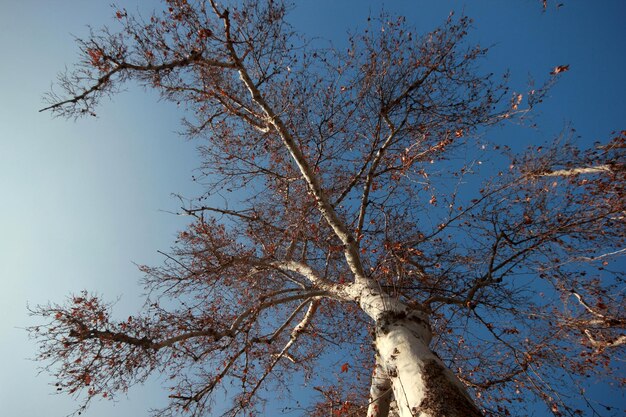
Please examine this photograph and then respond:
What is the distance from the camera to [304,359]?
21.4ft

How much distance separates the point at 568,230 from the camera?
144 inches

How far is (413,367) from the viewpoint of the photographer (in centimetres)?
255

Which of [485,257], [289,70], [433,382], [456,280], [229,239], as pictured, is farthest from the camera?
[229,239]

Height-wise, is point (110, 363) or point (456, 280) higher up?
point (456, 280)

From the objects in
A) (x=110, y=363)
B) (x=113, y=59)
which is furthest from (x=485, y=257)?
(x=113, y=59)

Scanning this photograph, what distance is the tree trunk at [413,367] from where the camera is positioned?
2.24 m

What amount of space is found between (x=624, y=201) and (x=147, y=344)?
5875 millimetres

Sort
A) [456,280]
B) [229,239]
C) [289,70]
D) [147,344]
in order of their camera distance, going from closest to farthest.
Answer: [147,344], [456,280], [289,70], [229,239]

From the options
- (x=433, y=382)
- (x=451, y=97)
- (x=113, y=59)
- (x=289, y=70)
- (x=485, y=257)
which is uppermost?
(x=289, y=70)

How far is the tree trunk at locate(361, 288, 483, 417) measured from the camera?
2.24 metres

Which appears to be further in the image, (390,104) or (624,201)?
(390,104)

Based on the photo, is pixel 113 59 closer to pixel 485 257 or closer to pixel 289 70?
pixel 289 70

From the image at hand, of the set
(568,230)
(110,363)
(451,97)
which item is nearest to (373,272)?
(568,230)

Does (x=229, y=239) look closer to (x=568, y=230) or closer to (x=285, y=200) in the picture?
(x=285, y=200)
